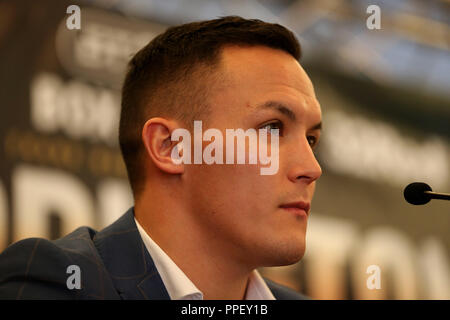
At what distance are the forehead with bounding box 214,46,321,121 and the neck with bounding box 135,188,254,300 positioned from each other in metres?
0.31

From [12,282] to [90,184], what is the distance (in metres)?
1.30

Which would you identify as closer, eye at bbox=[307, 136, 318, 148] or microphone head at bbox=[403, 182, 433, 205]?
microphone head at bbox=[403, 182, 433, 205]

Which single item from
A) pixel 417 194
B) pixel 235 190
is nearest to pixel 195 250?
pixel 235 190

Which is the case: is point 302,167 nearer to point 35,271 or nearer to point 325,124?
point 35,271

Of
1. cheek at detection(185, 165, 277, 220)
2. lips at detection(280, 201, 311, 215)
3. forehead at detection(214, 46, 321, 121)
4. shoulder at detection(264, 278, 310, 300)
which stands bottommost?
shoulder at detection(264, 278, 310, 300)

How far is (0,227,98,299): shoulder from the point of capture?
4.02 ft

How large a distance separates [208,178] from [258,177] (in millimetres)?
138

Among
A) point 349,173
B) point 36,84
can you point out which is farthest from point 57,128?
point 349,173

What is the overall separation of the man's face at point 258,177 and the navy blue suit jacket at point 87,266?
20 centimetres

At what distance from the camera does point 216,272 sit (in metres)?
1.58

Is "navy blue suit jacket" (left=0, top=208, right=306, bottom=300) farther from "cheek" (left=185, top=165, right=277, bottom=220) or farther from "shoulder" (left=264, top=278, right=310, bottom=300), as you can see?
"shoulder" (left=264, top=278, right=310, bottom=300)

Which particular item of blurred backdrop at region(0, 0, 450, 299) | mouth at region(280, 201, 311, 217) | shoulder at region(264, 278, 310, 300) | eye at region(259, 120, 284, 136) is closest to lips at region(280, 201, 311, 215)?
mouth at region(280, 201, 311, 217)
